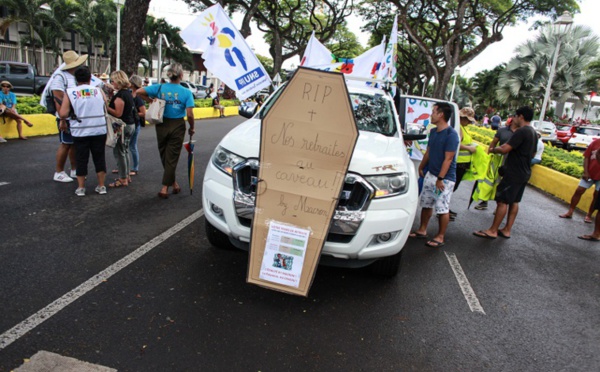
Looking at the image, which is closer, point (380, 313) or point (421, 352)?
point (421, 352)

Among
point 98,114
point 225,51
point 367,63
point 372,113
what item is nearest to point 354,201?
point 372,113

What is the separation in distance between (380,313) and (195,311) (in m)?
1.46

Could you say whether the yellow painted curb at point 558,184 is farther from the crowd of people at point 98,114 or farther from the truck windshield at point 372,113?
the crowd of people at point 98,114

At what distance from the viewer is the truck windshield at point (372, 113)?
178 inches

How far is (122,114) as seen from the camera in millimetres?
6348

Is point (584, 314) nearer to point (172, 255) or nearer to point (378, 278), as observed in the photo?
point (378, 278)

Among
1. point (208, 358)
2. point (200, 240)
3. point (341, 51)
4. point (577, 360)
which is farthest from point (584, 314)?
point (341, 51)

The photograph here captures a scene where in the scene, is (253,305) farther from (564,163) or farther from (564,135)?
(564,135)

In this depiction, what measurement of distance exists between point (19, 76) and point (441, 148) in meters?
22.5

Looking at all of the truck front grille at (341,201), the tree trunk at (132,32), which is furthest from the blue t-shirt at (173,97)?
the tree trunk at (132,32)

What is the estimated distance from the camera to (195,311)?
312 centimetres

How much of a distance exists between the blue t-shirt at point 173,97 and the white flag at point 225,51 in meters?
0.90

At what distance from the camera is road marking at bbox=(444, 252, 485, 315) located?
3723 millimetres

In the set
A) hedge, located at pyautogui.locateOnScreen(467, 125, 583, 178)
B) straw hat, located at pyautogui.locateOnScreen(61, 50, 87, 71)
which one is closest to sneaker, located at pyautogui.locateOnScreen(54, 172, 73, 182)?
straw hat, located at pyautogui.locateOnScreen(61, 50, 87, 71)
